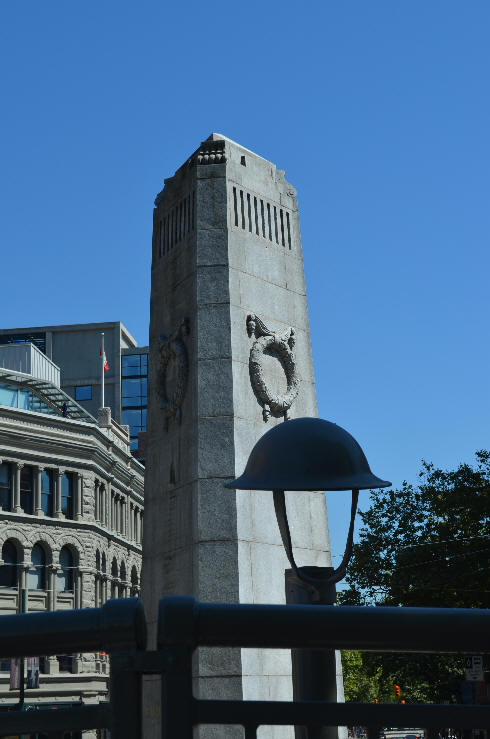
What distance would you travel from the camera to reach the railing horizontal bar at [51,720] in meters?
2.85

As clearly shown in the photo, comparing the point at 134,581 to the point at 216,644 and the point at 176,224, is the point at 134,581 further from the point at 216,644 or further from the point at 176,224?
the point at 216,644

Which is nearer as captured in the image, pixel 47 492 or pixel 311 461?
pixel 311 461

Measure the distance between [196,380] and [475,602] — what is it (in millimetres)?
33663

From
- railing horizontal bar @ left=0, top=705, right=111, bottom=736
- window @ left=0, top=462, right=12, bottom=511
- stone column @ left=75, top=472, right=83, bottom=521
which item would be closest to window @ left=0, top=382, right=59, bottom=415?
window @ left=0, top=462, right=12, bottom=511

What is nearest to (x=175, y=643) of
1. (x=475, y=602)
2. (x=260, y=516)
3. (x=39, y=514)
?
(x=260, y=516)

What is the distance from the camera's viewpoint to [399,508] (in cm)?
5009

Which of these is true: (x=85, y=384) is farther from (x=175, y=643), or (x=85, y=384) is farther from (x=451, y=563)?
(x=175, y=643)

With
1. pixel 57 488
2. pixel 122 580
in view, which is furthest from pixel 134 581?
pixel 57 488

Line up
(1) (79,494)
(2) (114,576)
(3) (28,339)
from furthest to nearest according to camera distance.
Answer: (3) (28,339)
(2) (114,576)
(1) (79,494)

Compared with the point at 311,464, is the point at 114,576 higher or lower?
higher

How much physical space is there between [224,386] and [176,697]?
34.2ft

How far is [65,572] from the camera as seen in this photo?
2270 inches

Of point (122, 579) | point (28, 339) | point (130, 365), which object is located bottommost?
point (122, 579)

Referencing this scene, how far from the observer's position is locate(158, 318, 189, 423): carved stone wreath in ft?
44.5
